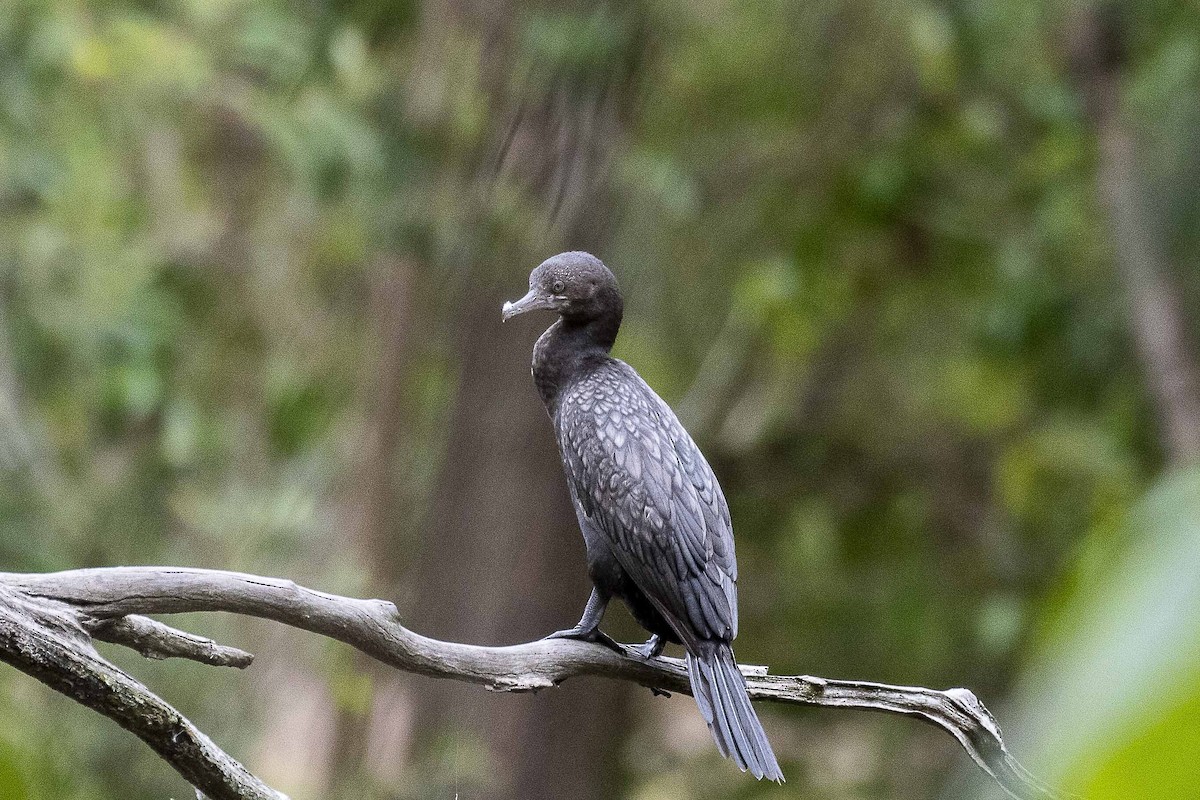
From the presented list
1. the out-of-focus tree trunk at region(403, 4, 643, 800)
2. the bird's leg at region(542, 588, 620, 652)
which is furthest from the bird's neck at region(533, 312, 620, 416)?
the out-of-focus tree trunk at region(403, 4, 643, 800)

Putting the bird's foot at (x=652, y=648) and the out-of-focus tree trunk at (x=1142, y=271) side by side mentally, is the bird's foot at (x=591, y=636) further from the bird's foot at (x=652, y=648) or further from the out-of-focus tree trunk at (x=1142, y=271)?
the out-of-focus tree trunk at (x=1142, y=271)

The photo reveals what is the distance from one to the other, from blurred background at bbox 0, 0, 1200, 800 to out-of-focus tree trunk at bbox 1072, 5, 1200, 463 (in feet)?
0.07

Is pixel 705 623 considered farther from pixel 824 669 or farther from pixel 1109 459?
pixel 824 669

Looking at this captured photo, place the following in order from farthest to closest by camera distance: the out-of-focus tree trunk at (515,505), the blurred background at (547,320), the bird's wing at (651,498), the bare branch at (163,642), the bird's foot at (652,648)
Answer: the blurred background at (547,320) < the out-of-focus tree trunk at (515,505) < the bird's foot at (652,648) < the bird's wing at (651,498) < the bare branch at (163,642)

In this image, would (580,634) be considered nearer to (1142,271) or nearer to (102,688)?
(102,688)

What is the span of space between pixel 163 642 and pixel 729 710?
0.81m

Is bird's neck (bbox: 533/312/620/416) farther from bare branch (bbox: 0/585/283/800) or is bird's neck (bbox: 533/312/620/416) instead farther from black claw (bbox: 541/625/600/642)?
bare branch (bbox: 0/585/283/800)

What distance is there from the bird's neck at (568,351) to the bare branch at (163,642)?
24.2 inches

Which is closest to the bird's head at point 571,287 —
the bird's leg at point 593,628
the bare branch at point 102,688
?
the bird's leg at point 593,628

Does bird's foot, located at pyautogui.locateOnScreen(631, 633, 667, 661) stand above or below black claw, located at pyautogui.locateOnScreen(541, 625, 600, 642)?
above

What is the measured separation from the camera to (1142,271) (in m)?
6.16

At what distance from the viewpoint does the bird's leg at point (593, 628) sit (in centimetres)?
210

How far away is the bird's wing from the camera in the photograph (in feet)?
6.62

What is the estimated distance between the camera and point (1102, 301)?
7246mm
